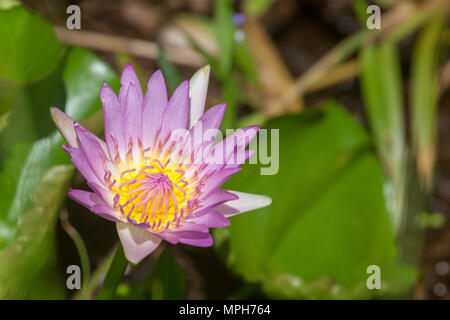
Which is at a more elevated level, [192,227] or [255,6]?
[255,6]

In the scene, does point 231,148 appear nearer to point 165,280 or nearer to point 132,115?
point 132,115

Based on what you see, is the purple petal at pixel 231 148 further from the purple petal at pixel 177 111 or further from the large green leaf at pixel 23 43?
the large green leaf at pixel 23 43

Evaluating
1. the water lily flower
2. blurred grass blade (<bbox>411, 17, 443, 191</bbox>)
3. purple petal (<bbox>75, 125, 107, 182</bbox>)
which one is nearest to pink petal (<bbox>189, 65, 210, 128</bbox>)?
the water lily flower

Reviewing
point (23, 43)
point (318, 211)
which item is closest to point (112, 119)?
point (23, 43)

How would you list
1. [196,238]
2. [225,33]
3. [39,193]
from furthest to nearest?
[225,33] < [39,193] < [196,238]

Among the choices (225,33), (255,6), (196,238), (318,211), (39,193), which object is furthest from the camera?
(255,6)

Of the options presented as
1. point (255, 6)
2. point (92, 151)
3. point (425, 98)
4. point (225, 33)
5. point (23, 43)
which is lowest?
point (92, 151)
